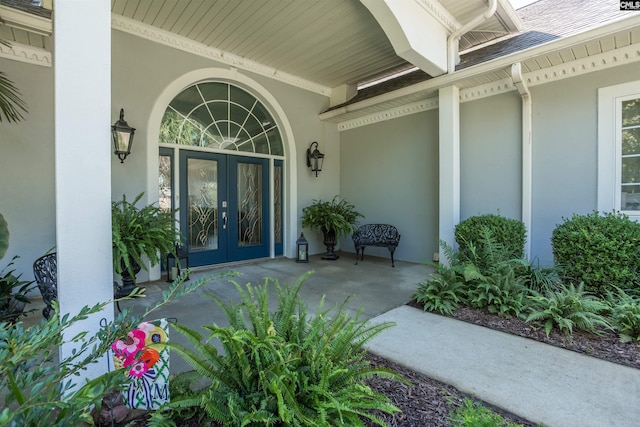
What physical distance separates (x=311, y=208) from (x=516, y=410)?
4820mm

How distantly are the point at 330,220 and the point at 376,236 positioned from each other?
3.10 ft

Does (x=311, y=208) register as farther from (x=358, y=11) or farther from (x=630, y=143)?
(x=630, y=143)

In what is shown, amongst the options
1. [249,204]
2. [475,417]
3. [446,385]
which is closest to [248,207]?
[249,204]

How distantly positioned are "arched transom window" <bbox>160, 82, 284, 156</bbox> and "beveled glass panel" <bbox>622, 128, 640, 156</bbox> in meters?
5.16

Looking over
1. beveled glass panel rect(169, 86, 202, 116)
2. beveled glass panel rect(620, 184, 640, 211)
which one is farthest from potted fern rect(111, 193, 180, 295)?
beveled glass panel rect(620, 184, 640, 211)

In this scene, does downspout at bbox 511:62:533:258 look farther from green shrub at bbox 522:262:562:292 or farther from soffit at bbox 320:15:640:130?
green shrub at bbox 522:262:562:292

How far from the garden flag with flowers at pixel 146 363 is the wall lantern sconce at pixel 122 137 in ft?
11.5

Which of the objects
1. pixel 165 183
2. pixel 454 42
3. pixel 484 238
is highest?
pixel 454 42

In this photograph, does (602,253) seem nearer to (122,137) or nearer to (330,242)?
(330,242)

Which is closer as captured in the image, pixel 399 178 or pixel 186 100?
pixel 186 100

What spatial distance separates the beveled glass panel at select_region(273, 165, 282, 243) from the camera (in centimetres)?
621

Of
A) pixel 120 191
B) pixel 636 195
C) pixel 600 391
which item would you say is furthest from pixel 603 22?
pixel 120 191

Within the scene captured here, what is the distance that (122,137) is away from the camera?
4082mm

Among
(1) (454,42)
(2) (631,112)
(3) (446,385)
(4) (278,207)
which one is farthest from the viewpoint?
(4) (278,207)
